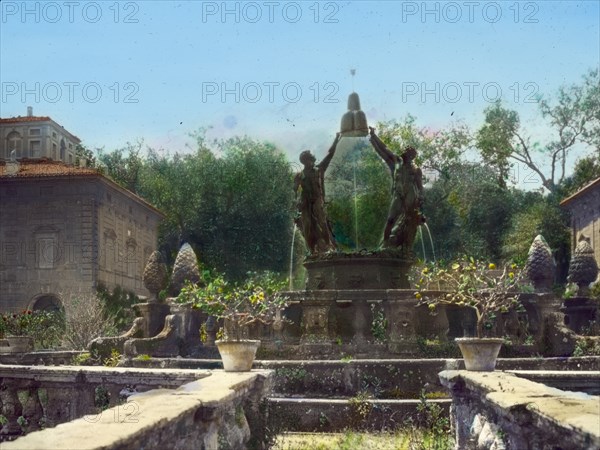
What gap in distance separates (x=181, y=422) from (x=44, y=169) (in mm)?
34400

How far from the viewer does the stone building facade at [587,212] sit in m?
39.7

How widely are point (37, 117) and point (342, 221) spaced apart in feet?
57.0

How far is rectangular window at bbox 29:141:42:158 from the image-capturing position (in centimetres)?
4391

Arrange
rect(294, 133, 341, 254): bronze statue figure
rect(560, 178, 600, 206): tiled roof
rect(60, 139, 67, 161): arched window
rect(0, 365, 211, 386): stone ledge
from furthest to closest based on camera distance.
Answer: rect(60, 139, 67, 161): arched window
rect(560, 178, 600, 206): tiled roof
rect(294, 133, 341, 254): bronze statue figure
rect(0, 365, 211, 386): stone ledge

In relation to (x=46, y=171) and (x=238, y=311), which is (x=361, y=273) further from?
(x=46, y=171)

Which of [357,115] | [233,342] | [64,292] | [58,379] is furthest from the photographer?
[64,292]

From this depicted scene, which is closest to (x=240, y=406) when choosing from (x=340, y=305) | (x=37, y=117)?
(x=340, y=305)

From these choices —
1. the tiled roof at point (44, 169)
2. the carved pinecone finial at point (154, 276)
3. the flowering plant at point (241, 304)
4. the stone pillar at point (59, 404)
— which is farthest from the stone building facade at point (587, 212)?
the stone pillar at point (59, 404)

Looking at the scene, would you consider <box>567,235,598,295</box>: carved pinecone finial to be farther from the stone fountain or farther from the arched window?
the arched window

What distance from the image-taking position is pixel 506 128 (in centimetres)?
4825

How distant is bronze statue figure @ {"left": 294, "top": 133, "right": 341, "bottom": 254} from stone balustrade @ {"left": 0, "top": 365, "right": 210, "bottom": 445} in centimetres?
678

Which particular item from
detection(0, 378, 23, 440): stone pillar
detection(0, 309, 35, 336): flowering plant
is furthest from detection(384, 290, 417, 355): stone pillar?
detection(0, 309, 35, 336): flowering plant

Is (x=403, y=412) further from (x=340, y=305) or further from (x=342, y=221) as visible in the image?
(x=342, y=221)

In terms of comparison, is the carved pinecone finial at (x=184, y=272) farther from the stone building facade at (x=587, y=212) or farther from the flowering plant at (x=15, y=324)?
the stone building facade at (x=587, y=212)
